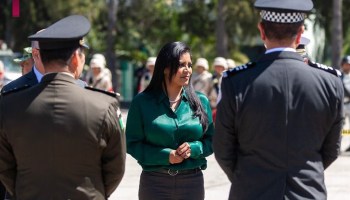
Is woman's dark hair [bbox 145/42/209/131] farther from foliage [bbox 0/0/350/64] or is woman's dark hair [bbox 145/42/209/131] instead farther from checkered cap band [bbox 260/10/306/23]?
foliage [bbox 0/0/350/64]

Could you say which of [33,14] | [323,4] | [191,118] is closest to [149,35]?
[33,14]

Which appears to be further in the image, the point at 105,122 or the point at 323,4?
the point at 323,4

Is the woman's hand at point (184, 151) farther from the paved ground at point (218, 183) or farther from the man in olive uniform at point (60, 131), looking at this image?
the paved ground at point (218, 183)

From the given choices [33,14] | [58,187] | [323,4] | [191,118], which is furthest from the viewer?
[33,14]

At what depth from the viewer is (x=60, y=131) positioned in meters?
4.40

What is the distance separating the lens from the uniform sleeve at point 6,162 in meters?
4.56

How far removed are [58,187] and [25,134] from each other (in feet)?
1.04

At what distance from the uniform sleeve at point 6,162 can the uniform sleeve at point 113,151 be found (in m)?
0.48

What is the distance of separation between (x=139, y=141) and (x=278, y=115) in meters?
1.89

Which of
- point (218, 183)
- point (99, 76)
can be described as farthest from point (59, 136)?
point (99, 76)

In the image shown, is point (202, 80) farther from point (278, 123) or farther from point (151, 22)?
point (151, 22)

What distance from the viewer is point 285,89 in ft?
14.6

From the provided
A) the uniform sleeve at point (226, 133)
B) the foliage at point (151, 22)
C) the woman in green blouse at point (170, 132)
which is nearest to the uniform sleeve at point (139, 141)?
the woman in green blouse at point (170, 132)

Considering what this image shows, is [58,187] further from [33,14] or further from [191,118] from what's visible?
[33,14]
